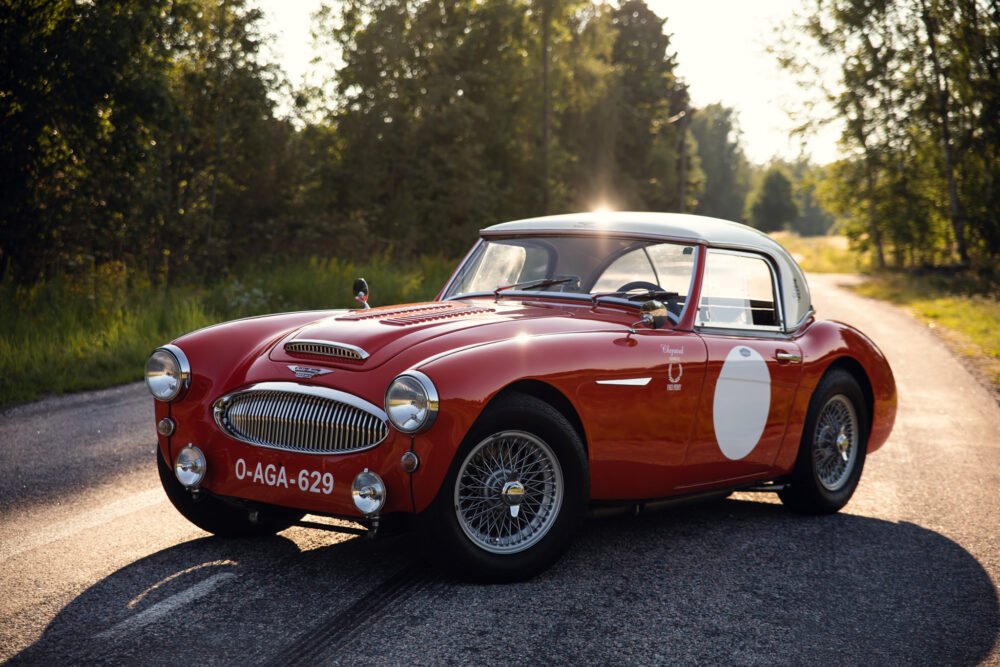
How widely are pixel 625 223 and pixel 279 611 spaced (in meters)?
2.89

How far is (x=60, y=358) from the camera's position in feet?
35.0

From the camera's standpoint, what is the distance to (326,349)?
14.4 ft

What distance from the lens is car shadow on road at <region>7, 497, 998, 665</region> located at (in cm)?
352

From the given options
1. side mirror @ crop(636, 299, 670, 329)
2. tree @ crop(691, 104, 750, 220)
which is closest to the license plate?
side mirror @ crop(636, 299, 670, 329)

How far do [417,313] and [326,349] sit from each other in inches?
29.8

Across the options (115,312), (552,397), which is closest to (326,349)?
(552,397)

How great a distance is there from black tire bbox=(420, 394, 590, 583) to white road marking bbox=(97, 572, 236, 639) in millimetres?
875

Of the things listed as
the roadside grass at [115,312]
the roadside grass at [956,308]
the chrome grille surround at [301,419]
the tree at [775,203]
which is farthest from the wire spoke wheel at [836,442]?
the tree at [775,203]

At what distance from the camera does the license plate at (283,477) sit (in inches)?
159

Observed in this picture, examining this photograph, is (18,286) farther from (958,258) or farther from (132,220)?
(958,258)

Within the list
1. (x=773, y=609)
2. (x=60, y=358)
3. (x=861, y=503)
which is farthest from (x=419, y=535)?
(x=60, y=358)

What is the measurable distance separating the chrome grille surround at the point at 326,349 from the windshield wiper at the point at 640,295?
60.0 inches

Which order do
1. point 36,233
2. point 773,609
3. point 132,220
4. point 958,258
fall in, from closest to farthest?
point 773,609, point 36,233, point 132,220, point 958,258

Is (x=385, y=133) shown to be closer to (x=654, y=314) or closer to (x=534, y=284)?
(x=534, y=284)
